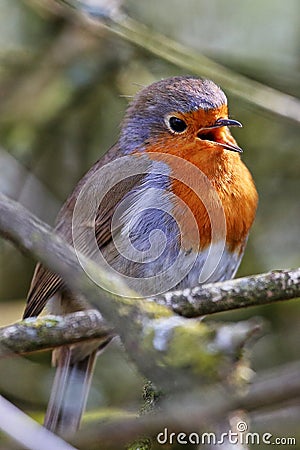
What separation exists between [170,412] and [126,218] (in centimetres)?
202

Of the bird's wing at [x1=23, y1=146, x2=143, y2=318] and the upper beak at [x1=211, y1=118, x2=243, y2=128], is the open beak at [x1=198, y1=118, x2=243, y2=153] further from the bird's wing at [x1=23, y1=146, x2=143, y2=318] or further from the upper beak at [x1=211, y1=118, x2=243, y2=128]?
the bird's wing at [x1=23, y1=146, x2=143, y2=318]

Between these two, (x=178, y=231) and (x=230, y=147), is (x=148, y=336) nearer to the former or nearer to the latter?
(x=178, y=231)

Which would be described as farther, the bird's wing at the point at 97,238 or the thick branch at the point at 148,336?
the bird's wing at the point at 97,238

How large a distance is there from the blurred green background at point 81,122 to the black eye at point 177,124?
67 cm

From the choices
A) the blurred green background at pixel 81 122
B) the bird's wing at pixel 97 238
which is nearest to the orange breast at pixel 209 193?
the bird's wing at pixel 97 238

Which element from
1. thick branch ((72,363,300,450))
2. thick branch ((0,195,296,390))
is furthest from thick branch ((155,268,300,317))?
thick branch ((72,363,300,450))

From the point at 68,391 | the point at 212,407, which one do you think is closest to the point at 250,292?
the point at 212,407

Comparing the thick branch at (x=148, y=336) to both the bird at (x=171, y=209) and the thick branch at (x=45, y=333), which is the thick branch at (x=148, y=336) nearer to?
the thick branch at (x=45, y=333)

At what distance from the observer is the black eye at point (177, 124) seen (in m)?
3.39

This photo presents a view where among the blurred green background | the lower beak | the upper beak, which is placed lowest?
the lower beak

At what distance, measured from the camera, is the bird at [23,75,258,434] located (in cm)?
317

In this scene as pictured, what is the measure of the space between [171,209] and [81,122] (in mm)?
1429

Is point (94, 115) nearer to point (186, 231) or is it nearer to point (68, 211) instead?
point (68, 211)

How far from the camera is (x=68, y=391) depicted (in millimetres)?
3512
